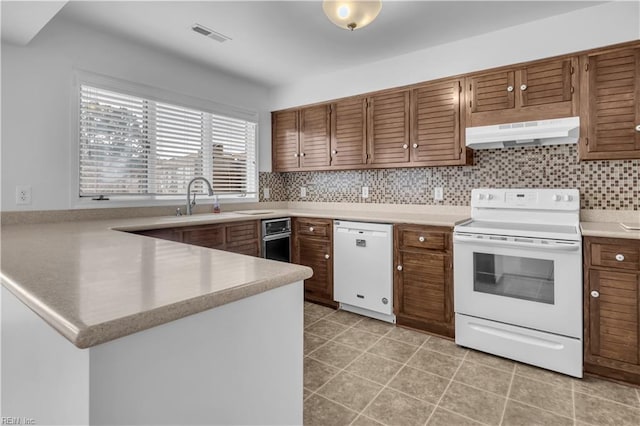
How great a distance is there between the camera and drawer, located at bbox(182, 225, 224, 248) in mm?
2771

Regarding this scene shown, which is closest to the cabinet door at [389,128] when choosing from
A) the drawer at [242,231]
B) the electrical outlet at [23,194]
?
the drawer at [242,231]

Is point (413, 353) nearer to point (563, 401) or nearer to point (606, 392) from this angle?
point (563, 401)

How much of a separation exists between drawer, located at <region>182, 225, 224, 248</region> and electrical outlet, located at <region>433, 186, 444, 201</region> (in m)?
2.03

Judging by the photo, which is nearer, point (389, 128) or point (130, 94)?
point (130, 94)

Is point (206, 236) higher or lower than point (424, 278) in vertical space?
higher

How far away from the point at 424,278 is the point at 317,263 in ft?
3.64

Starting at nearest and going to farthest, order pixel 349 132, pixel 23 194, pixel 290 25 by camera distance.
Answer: pixel 23 194
pixel 290 25
pixel 349 132

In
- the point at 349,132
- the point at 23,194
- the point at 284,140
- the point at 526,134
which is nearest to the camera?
the point at 23,194

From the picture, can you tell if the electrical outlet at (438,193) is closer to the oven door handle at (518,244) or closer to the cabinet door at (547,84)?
the oven door handle at (518,244)

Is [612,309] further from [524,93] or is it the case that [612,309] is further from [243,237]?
[243,237]

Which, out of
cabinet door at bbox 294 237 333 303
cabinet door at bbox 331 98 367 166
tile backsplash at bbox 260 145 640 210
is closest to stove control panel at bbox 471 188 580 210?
tile backsplash at bbox 260 145 640 210

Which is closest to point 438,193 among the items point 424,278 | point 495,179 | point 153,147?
point 495,179

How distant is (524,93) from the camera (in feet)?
8.68

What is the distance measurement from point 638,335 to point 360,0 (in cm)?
251
